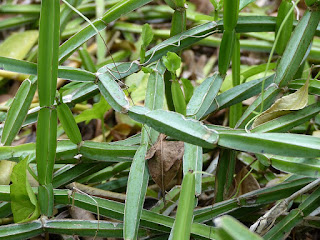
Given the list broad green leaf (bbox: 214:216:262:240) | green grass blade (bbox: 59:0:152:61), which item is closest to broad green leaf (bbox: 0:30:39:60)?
green grass blade (bbox: 59:0:152:61)

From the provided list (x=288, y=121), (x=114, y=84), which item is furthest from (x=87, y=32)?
(x=288, y=121)

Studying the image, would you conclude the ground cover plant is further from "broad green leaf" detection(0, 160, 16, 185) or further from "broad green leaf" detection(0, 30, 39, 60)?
"broad green leaf" detection(0, 30, 39, 60)

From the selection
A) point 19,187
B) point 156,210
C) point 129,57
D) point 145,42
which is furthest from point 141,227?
point 129,57

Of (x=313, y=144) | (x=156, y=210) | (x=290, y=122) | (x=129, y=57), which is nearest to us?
(x=313, y=144)

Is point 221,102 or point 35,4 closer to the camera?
point 221,102

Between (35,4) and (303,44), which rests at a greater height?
(35,4)

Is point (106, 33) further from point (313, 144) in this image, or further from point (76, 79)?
point (313, 144)

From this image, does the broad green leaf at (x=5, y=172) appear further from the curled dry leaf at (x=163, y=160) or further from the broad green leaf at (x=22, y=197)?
the curled dry leaf at (x=163, y=160)
